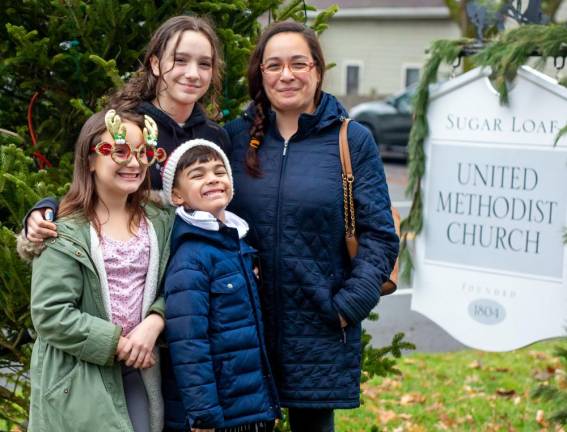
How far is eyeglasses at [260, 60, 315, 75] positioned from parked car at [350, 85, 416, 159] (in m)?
17.0

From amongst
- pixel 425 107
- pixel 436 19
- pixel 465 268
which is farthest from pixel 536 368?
pixel 436 19

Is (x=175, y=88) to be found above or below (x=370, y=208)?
above

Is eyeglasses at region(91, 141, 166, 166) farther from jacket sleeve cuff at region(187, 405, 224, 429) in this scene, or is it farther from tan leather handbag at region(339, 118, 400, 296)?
jacket sleeve cuff at region(187, 405, 224, 429)

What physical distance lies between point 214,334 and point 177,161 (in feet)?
1.96

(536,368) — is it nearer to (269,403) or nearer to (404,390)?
(404,390)

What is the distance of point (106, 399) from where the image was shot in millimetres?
2713

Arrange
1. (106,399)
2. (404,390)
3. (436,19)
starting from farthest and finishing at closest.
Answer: (436,19) < (404,390) < (106,399)

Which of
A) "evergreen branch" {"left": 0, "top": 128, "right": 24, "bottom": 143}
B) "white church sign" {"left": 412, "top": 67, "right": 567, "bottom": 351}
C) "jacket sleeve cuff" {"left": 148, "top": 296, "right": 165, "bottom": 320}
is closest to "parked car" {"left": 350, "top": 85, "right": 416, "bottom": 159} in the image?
"white church sign" {"left": 412, "top": 67, "right": 567, "bottom": 351}

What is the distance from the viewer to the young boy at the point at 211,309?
9.02ft

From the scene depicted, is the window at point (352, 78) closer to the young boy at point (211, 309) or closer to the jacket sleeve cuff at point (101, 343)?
the young boy at point (211, 309)

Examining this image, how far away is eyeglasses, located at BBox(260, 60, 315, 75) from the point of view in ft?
10.4

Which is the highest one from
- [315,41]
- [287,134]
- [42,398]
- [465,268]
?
[315,41]

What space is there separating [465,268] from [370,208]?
1.90 meters

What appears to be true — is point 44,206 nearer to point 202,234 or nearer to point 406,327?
point 202,234
